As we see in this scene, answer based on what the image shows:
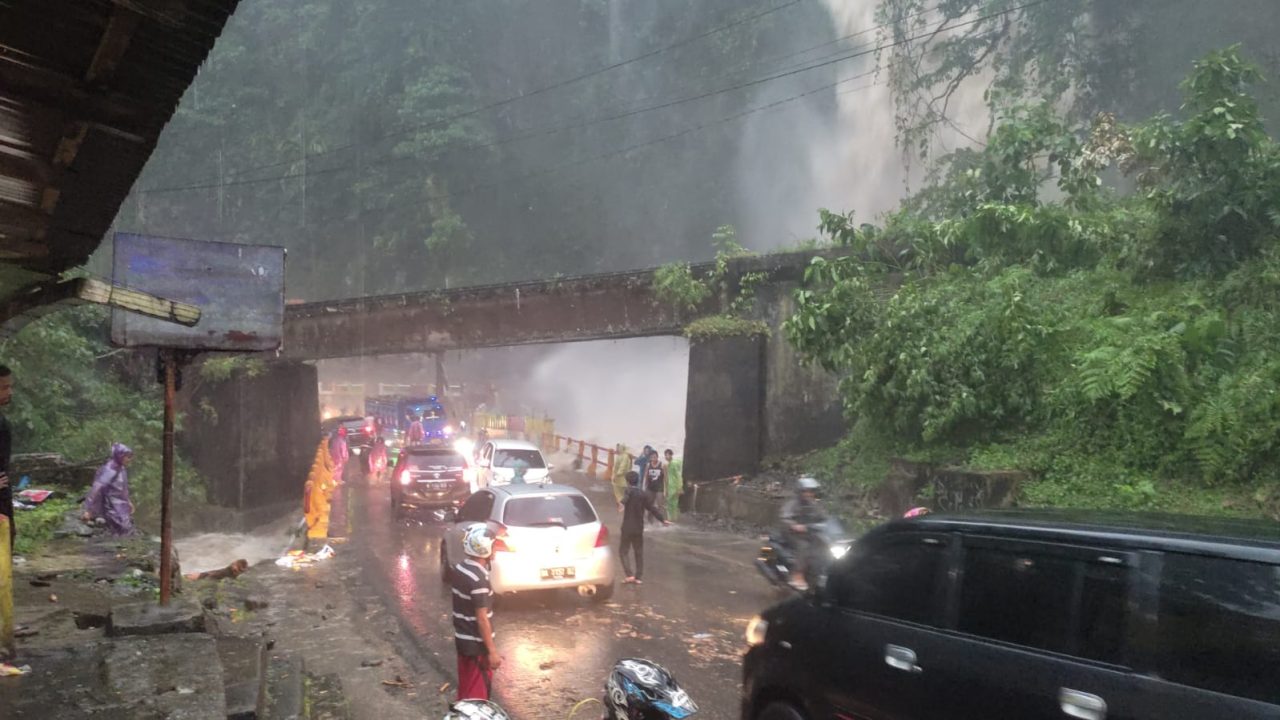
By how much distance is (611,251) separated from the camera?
1984 inches

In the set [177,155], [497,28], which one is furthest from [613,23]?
[177,155]

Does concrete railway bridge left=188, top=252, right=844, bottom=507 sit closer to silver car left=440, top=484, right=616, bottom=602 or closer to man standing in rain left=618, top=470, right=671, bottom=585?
man standing in rain left=618, top=470, right=671, bottom=585

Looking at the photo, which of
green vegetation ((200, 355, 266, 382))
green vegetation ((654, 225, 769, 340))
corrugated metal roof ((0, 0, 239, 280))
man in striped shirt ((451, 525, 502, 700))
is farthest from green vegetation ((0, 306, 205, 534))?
man in striped shirt ((451, 525, 502, 700))

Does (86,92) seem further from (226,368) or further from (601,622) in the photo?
(226,368)

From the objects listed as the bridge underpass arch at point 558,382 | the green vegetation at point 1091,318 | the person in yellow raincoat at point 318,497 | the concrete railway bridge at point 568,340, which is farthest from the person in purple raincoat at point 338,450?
the bridge underpass arch at point 558,382

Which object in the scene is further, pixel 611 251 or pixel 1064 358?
pixel 611 251

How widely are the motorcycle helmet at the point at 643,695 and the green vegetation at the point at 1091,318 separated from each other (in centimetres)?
1002

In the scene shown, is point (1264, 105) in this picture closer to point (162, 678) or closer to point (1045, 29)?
point (1045, 29)

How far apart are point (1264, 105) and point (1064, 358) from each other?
12.8m

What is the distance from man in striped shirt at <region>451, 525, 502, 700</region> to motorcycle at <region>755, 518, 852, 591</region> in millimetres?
4157

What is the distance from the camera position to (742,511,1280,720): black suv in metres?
2.92

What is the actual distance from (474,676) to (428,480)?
13489 mm

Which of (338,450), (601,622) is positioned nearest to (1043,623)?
(601,622)

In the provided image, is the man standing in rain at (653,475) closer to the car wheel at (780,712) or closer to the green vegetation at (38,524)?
the green vegetation at (38,524)
